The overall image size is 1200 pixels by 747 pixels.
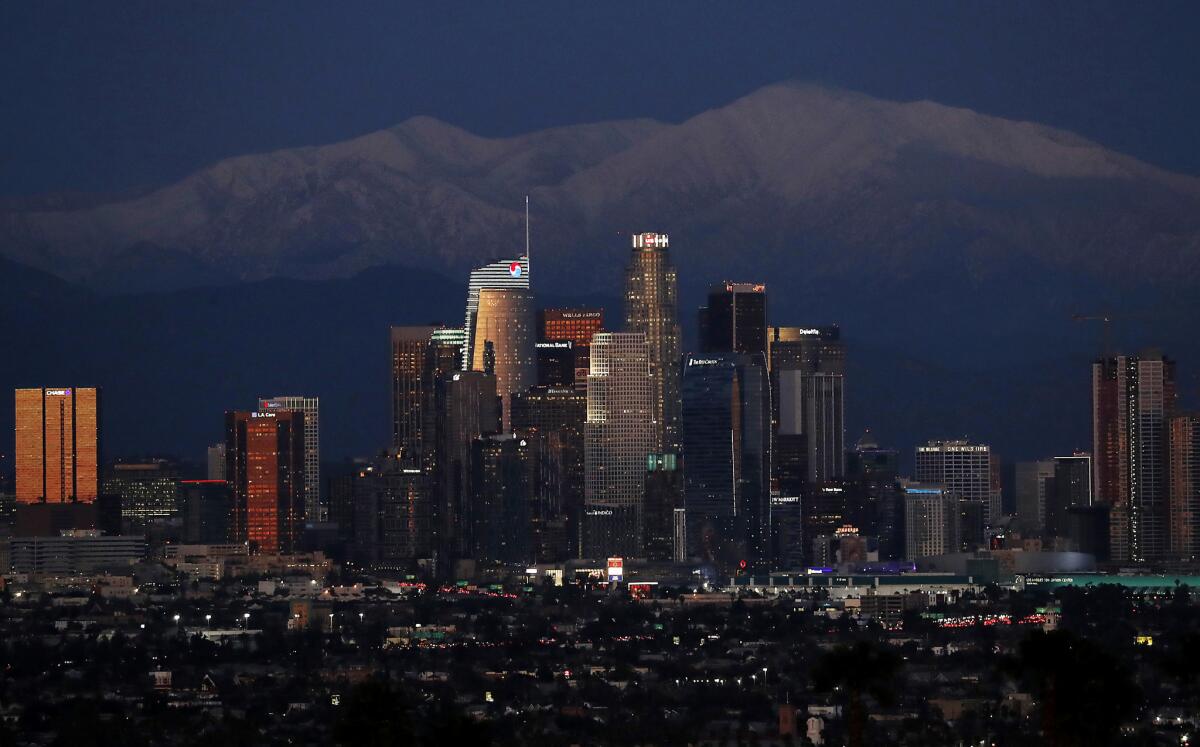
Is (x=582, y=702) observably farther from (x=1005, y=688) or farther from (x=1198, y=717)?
(x=1198, y=717)

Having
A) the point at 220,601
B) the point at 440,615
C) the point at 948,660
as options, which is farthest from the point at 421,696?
the point at 220,601

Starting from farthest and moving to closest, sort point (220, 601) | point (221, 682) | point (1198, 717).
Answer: point (220, 601) < point (221, 682) < point (1198, 717)

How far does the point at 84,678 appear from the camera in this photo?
13588 cm

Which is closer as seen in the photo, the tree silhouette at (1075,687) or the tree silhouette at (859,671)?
the tree silhouette at (859,671)

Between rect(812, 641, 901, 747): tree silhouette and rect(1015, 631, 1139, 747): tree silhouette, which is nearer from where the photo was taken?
rect(812, 641, 901, 747): tree silhouette

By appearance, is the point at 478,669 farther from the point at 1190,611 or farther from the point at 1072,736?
the point at 1072,736

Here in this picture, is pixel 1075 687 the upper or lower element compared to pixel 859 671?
lower

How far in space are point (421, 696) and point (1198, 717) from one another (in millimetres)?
30114

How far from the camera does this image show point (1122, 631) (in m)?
152

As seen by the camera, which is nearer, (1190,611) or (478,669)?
(478,669)

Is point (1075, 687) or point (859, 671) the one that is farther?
point (1075, 687)

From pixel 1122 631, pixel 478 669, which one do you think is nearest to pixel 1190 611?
pixel 1122 631

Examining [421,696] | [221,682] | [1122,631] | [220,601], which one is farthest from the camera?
[220,601]

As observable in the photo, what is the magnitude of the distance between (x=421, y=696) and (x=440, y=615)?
183 ft
